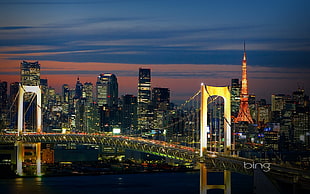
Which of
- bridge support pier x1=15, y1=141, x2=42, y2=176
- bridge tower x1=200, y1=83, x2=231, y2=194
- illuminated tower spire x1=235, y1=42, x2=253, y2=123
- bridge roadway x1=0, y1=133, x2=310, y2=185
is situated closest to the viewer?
bridge roadway x1=0, y1=133, x2=310, y2=185

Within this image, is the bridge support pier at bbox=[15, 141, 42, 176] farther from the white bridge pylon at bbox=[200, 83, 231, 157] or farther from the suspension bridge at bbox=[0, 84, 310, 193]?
the white bridge pylon at bbox=[200, 83, 231, 157]

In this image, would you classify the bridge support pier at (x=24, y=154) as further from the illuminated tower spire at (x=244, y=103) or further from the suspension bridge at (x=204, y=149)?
the illuminated tower spire at (x=244, y=103)

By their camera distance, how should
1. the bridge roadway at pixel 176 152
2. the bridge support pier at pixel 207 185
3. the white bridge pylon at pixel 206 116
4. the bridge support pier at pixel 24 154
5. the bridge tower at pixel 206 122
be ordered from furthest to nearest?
the bridge support pier at pixel 24 154, the white bridge pylon at pixel 206 116, the bridge tower at pixel 206 122, the bridge support pier at pixel 207 185, the bridge roadway at pixel 176 152

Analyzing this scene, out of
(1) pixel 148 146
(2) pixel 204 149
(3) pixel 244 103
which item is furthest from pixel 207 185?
(3) pixel 244 103

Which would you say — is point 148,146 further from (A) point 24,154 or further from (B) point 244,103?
(B) point 244,103

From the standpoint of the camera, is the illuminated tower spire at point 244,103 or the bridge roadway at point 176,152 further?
the illuminated tower spire at point 244,103

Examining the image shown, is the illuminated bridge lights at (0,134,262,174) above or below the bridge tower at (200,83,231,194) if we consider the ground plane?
below

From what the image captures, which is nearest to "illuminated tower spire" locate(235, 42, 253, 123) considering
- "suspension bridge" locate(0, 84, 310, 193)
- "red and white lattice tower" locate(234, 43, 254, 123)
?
"red and white lattice tower" locate(234, 43, 254, 123)

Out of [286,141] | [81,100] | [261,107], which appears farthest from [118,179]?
[81,100]

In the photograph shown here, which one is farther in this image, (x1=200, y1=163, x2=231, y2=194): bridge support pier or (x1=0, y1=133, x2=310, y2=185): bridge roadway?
(x1=200, y1=163, x2=231, y2=194): bridge support pier

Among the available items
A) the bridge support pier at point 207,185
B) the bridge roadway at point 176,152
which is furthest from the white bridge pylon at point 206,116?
the bridge support pier at point 207,185
